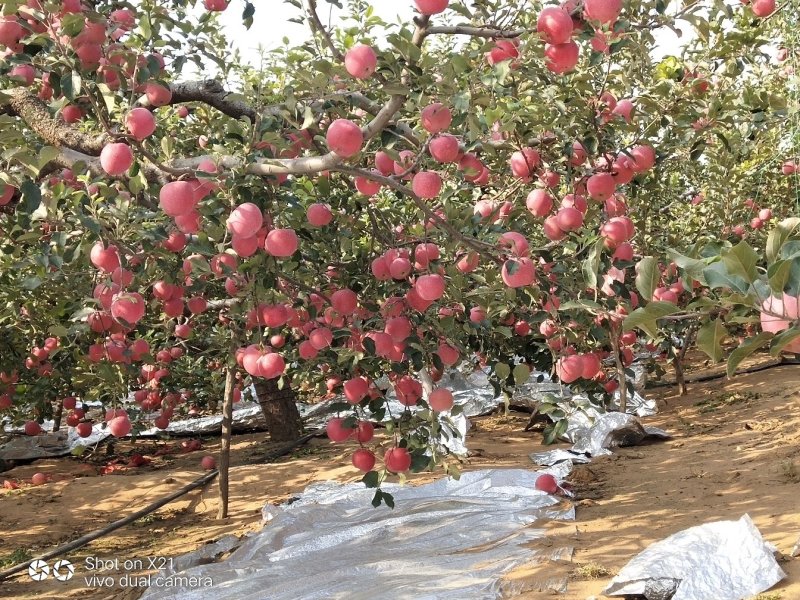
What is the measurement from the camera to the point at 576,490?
16.5ft

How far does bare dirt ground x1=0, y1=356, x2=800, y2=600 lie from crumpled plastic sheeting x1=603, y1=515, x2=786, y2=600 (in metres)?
0.10

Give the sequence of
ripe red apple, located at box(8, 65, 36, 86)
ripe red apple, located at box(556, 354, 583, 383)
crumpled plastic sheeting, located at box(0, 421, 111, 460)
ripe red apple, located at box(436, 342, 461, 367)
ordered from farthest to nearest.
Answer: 1. crumpled plastic sheeting, located at box(0, 421, 111, 460)
2. ripe red apple, located at box(436, 342, 461, 367)
3. ripe red apple, located at box(556, 354, 583, 383)
4. ripe red apple, located at box(8, 65, 36, 86)

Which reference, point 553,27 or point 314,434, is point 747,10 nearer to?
point 553,27

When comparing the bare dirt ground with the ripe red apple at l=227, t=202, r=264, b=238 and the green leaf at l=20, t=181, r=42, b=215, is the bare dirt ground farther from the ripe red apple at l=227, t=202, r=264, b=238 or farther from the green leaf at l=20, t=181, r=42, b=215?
the green leaf at l=20, t=181, r=42, b=215

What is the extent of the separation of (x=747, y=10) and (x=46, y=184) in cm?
273

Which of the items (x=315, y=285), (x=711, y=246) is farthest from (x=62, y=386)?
(x=711, y=246)

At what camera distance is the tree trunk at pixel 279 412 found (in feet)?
25.2

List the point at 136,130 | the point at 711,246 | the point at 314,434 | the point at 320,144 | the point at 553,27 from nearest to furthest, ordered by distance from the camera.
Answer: the point at 711,246
the point at 553,27
the point at 136,130
the point at 320,144
the point at 314,434

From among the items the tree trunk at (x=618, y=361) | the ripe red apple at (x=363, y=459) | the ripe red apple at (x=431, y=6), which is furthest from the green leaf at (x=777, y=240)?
the tree trunk at (x=618, y=361)

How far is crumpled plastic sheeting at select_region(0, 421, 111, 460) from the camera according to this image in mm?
7824

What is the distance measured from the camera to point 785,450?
199 inches

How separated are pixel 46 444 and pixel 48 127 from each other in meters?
6.18

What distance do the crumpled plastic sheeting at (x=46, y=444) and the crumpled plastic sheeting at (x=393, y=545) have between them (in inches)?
156

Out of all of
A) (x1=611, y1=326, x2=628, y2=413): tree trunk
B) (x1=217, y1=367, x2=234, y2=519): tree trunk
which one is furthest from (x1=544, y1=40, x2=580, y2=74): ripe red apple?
(x1=217, y1=367, x2=234, y2=519): tree trunk
